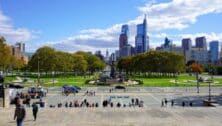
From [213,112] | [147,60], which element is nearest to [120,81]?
[147,60]

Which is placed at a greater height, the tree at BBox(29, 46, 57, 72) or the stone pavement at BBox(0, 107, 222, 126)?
the tree at BBox(29, 46, 57, 72)

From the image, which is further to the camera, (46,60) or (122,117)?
(46,60)

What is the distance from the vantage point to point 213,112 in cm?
3741

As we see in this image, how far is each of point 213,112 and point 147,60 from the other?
123 m

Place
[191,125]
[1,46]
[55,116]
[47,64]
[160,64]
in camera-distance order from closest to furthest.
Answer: [191,125]
[55,116]
[1,46]
[47,64]
[160,64]

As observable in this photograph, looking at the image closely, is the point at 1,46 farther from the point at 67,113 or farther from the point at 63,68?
the point at 67,113

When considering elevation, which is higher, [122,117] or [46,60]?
[46,60]

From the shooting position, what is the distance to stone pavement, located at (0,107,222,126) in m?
29.6

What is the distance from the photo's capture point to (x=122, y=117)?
3309 cm

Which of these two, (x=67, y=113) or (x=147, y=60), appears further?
(x=147, y=60)

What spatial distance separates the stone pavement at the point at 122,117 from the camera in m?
29.6

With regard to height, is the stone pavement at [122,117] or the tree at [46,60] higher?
the tree at [46,60]

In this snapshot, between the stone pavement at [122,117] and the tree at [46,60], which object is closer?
the stone pavement at [122,117]

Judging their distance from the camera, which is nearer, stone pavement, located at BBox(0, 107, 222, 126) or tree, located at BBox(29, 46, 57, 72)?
stone pavement, located at BBox(0, 107, 222, 126)
